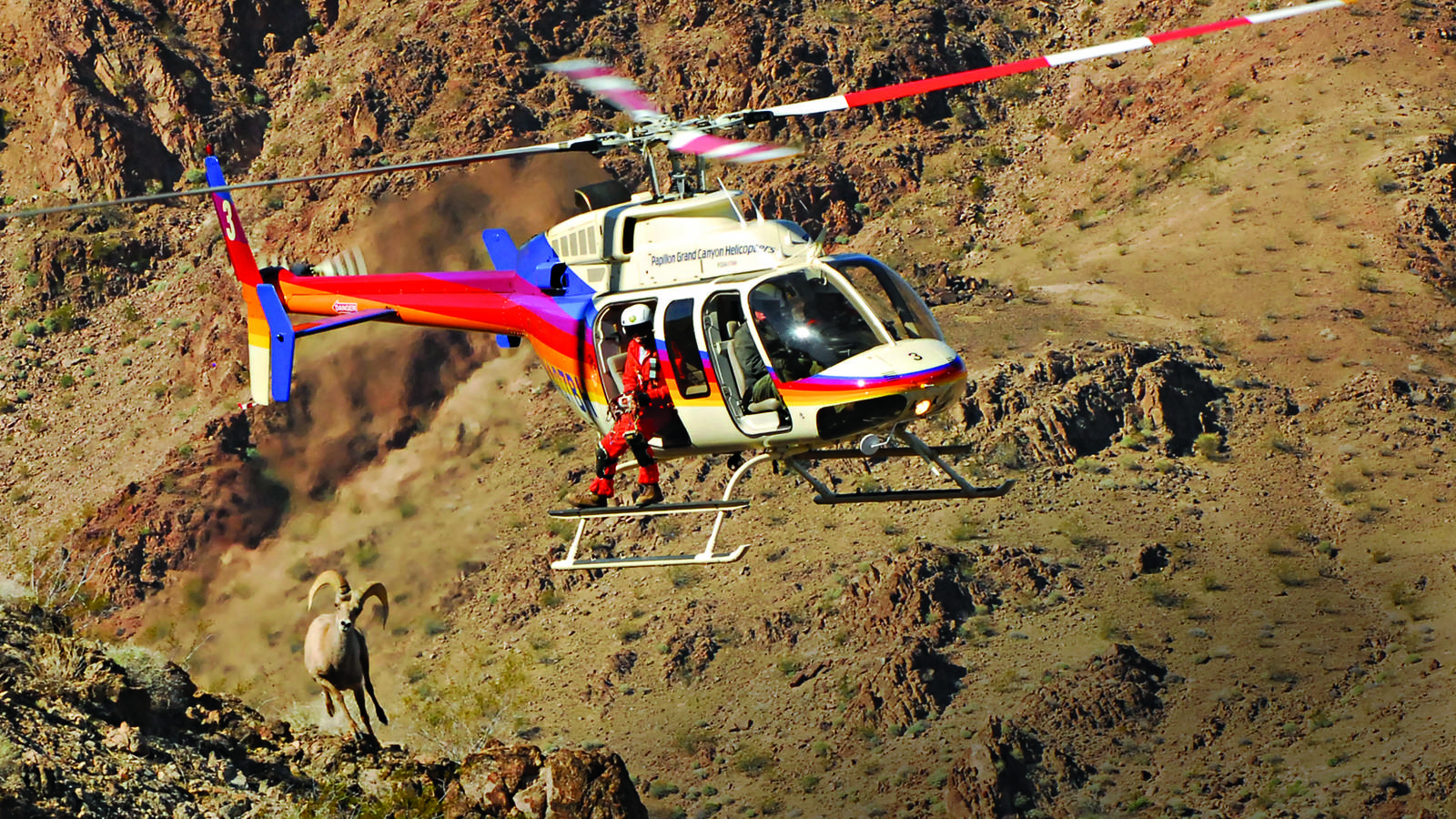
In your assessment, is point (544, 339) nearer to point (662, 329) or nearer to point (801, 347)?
point (662, 329)

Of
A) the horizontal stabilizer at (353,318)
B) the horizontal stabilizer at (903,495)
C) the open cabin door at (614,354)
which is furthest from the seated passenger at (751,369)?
the horizontal stabilizer at (353,318)

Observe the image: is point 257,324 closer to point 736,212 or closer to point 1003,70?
point 736,212

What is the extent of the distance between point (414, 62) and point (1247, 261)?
95.2ft

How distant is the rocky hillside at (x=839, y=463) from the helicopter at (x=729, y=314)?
7894 millimetres

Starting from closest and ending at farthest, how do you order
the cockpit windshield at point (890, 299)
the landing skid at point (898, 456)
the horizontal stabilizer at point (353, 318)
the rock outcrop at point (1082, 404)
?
the cockpit windshield at point (890, 299), the landing skid at point (898, 456), the horizontal stabilizer at point (353, 318), the rock outcrop at point (1082, 404)

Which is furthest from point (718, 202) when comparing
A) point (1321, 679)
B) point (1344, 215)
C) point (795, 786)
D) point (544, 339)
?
point (1344, 215)

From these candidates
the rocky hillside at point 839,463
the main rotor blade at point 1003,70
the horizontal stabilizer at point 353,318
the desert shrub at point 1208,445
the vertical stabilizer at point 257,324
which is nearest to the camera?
the main rotor blade at point 1003,70

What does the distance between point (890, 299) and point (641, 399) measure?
3.32 meters

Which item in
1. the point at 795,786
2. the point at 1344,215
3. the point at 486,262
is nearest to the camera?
the point at 795,786

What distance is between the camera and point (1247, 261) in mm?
50375

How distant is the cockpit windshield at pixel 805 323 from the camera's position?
19.8 metres

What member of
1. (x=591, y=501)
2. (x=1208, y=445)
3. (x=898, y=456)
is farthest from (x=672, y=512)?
(x=1208, y=445)

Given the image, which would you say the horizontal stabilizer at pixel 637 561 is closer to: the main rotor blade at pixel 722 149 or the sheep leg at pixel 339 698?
the main rotor blade at pixel 722 149

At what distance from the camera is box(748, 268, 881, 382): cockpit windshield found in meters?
19.8
